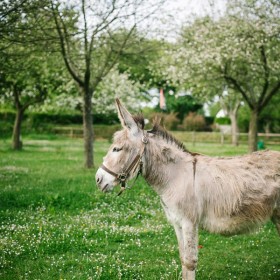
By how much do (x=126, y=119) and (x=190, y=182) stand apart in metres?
1.17

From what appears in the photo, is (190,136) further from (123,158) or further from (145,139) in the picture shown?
(123,158)

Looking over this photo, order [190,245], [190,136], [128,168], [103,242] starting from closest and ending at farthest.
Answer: [190,245], [128,168], [103,242], [190,136]

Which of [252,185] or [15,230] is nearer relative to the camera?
[252,185]

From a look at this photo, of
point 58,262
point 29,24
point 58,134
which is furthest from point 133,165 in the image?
point 58,134

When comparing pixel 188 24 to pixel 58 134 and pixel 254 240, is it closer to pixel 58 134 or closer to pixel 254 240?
pixel 254 240

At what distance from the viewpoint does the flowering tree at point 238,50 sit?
1662 centimetres

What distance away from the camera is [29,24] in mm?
10984

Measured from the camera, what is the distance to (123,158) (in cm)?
480

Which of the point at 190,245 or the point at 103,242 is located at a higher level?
the point at 190,245

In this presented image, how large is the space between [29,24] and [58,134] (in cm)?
3104

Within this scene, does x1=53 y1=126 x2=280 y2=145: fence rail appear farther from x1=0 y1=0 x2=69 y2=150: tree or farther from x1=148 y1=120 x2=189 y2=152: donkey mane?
x1=148 y1=120 x2=189 y2=152: donkey mane

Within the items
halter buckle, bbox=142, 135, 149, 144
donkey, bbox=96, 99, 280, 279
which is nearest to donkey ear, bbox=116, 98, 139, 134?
donkey, bbox=96, 99, 280, 279

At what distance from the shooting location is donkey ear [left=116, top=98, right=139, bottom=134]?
4.68m

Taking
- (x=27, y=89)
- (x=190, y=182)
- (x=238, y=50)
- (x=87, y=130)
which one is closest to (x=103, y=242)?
(x=190, y=182)
